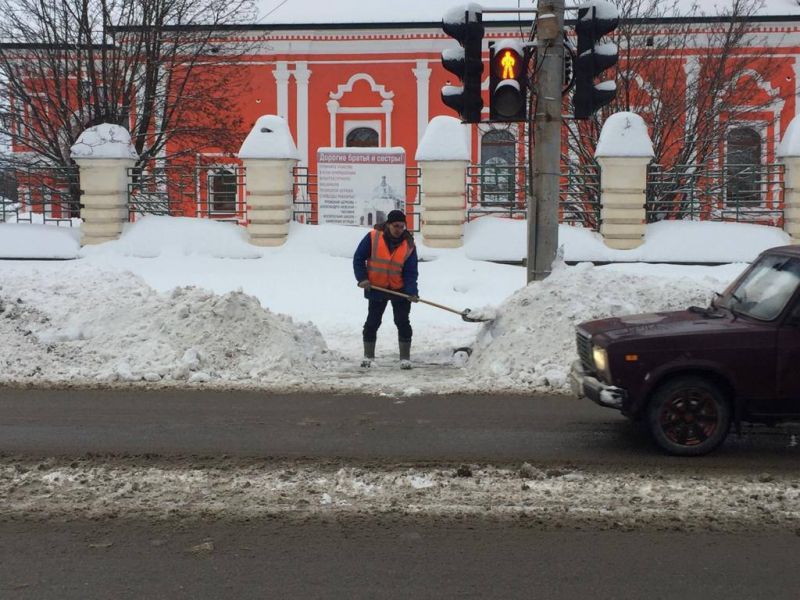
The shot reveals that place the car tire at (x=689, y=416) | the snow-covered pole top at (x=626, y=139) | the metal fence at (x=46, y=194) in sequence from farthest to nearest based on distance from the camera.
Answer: the metal fence at (x=46, y=194) < the snow-covered pole top at (x=626, y=139) < the car tire at (x=689, y=416)

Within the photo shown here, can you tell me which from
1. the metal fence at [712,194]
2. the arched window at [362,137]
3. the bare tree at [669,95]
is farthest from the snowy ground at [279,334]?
the arched window at [362,137]

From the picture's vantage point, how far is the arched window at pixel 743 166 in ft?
70.6

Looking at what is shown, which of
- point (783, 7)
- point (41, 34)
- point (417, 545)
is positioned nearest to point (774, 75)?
point (783, 7)

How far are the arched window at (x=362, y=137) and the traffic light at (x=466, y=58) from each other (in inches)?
942

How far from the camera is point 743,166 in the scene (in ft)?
67.1

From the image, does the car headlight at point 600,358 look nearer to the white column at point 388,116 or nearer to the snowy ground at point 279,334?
the snowy ground at point 279,334

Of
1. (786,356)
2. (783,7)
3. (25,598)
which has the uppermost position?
(783,7)

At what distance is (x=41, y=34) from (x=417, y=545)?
73.2ft

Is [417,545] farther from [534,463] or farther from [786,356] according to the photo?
[786,356]

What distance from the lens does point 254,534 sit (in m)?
5.44

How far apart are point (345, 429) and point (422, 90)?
2709cm

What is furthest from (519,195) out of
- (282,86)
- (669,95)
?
(282,86)

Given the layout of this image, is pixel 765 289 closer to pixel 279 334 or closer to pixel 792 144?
pixel 279 334

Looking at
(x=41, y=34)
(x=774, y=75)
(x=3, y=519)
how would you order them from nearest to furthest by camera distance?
(x=3, y=519)
(x=41, y=34)
(x=774, y=75)
